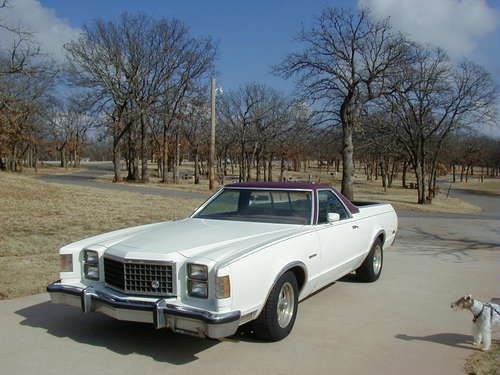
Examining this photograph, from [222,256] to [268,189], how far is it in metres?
2.05

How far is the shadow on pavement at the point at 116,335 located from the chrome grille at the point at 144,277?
1.80 ft

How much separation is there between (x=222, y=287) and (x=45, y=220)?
1027 centimetres

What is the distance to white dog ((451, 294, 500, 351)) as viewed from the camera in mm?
4598

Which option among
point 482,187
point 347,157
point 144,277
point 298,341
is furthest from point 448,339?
point 482,187

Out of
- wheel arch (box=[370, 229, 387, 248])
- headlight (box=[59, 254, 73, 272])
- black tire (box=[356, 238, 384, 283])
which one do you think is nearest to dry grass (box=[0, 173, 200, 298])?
headlight (box=[59, 254, 73, 272])

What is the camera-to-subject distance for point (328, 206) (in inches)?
251

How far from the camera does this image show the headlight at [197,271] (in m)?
4.25

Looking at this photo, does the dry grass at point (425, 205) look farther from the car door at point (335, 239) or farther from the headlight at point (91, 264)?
the headlight at point (91, 264)

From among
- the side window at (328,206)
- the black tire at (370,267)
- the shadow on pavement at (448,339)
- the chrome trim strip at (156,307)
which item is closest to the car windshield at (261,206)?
the side window at (328,206)

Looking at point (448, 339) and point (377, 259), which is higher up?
point (377, 259)

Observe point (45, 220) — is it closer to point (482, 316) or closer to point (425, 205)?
point (482, 316)

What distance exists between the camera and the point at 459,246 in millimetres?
11531

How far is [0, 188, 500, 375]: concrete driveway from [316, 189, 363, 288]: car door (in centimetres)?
46

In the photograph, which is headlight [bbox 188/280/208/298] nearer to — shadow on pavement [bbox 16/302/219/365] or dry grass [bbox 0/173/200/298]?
shadow on pavement [bbox 16/302/219/365]
